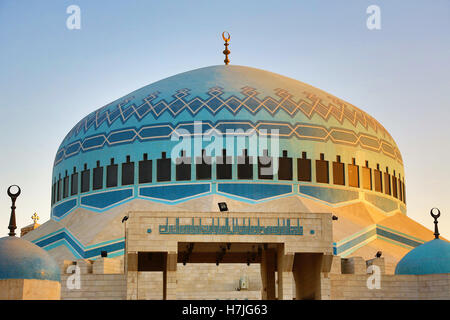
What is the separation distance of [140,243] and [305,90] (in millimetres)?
15706

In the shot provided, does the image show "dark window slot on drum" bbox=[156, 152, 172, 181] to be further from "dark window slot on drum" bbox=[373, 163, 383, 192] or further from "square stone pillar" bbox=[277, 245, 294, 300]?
"square stone pillar" bbox=[277, 245, 294, 300]

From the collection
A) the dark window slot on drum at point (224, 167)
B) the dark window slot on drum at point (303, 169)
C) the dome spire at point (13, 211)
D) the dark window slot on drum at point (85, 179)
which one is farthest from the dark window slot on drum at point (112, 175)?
the dome spire at point (13, 211)

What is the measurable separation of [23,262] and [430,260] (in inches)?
532

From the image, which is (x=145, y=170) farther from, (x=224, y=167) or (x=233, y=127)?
(x=233, y=127)

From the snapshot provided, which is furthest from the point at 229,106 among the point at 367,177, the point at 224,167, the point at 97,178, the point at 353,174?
the point at 367,177

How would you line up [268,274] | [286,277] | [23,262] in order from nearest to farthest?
[23,262]
[286,277]
[268,274]

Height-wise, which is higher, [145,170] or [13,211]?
[145,170]

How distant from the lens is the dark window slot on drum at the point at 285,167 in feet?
111

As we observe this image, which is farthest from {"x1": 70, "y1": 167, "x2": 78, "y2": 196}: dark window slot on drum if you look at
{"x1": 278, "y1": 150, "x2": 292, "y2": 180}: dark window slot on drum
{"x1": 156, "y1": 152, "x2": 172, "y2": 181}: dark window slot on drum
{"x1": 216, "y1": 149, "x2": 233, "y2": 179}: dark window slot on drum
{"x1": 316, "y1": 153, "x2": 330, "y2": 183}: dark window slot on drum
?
{"x1": 316, "y1": 153, "x2": 330, "y2": 183}: dark window slot on drum

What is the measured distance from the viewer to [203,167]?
109ft

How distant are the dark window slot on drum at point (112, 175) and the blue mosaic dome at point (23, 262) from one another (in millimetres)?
15591

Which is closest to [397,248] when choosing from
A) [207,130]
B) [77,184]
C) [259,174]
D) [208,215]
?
[259,174]

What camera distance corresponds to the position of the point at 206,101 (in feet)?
114

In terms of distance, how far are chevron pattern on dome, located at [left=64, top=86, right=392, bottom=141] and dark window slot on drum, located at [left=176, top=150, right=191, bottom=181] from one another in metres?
2.02
